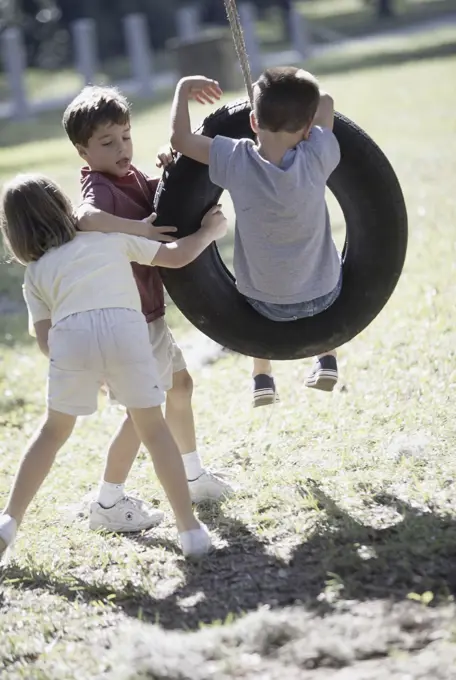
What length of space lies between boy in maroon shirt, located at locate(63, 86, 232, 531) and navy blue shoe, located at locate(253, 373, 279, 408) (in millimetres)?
306

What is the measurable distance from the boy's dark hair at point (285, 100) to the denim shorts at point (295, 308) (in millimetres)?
693

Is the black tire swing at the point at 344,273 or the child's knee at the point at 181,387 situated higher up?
the black tire swing at the point at 344,273

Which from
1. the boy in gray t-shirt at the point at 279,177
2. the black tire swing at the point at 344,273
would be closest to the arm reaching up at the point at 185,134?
the boy in gray t-shirt at the point at 279,177

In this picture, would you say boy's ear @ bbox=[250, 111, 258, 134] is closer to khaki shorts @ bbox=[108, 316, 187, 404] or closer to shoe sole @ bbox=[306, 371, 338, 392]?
khaki shorts @ bbox=[108, 316, 187, 404]

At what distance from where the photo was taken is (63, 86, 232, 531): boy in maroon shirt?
371 centimetres

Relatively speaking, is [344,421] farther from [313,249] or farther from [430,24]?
[430,24]

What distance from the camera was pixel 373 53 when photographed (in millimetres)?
25000

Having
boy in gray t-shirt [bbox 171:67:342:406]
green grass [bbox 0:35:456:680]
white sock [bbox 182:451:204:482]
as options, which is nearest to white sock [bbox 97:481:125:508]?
green grass [bbox 0:35:456:680]

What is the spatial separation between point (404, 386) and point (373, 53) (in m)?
21.0

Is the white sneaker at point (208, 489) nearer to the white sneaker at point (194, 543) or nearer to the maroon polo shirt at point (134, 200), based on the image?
the white sneaker at point (194, 543)

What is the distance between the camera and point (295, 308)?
4.05 meters

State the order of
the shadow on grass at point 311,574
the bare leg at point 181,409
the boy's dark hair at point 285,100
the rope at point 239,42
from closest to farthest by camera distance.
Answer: the shadow on grass at point 311,574, the boy's dark hair at point 285,100, the rope at point 239,42, the bare leg at point 181,409

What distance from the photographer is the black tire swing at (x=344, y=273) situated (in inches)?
154

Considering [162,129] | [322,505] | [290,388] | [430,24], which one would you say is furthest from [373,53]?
[322,505]
